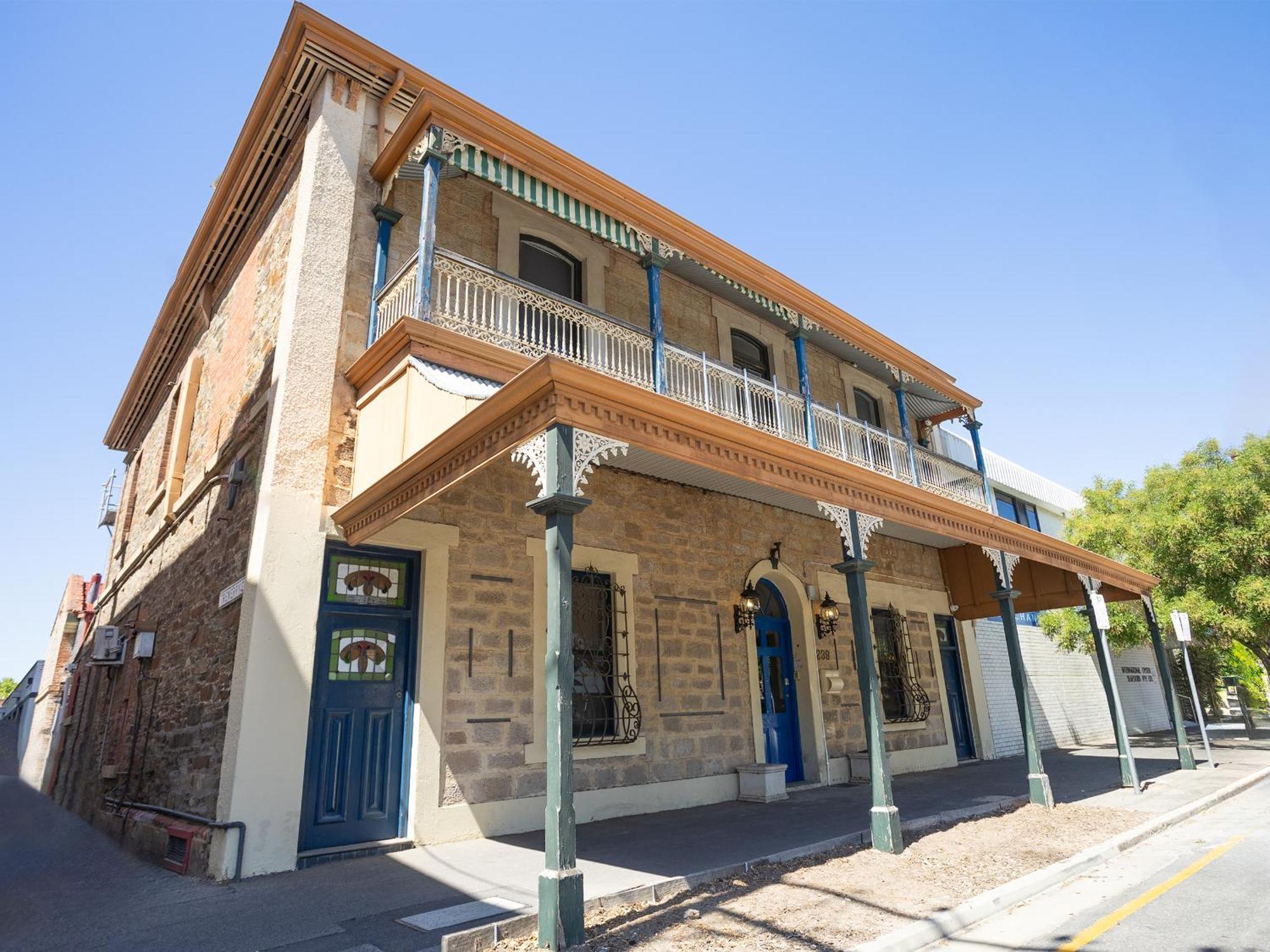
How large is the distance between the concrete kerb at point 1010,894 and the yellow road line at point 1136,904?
527 mm

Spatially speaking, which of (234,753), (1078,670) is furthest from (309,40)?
(1078,670)

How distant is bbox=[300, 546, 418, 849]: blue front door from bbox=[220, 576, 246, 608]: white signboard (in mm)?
638

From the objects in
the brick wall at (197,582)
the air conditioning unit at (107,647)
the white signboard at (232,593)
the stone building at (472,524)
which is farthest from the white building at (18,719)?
the white signboard at (232,593)

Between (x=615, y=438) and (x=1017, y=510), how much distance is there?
17236 millimetres

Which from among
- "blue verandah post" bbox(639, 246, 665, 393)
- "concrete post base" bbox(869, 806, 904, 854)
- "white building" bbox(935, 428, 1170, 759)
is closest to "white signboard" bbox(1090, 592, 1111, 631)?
"concrete post base" bbox(869, 806, 904, 854)

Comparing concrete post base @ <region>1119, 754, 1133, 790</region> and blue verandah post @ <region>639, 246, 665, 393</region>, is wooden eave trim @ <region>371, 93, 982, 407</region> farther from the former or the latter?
concrete post base @ <region>1119, 754, 1133, 790</region>

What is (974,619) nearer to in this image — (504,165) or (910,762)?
(910,762)

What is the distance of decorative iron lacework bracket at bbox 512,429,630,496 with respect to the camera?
14.1 feet

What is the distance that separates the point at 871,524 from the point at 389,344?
4.70m

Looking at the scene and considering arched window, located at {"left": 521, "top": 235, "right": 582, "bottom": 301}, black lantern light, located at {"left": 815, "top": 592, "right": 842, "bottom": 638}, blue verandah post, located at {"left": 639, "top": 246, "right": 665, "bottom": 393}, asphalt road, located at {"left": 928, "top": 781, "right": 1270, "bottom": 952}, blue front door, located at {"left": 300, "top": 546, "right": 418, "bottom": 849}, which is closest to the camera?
asphalt road, located at {"left": 928, "top": 781, "right": 1270, "bottom": 952}

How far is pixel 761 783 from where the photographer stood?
8305 millimetres

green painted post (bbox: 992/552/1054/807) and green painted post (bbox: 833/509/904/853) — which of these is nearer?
green painted post (bbox: 833/509/904/853)

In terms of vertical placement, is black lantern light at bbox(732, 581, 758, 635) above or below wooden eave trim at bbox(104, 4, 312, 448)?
below

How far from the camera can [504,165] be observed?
289 inches
